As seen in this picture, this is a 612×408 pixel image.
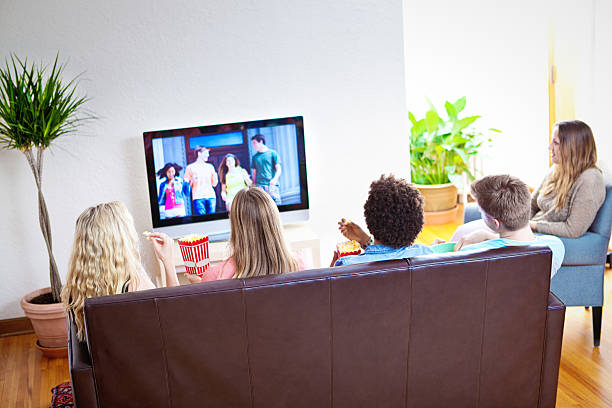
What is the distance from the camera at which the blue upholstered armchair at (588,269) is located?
3234 mm

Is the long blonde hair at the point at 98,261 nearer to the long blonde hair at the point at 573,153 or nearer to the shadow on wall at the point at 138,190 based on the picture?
the shadow on wall at the point at 138,190

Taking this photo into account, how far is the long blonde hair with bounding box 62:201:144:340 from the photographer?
230 centimetres

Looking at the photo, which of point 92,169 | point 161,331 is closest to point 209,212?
point 92,169

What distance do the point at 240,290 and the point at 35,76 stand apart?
8.57 feet

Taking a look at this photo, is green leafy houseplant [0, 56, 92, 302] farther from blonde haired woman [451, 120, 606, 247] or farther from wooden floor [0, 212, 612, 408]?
blonde haired woman [451, 120, 606, 247]

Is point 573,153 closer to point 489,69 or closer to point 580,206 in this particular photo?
point 580,206

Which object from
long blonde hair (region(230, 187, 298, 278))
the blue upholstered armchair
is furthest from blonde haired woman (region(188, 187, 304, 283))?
the blue upholstered armchair

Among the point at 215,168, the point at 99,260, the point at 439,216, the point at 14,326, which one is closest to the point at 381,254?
the point at 99,260

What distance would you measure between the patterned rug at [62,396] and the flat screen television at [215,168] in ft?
3.76

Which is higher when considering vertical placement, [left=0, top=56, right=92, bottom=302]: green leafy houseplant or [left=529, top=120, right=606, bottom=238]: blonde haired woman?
[left=0, top=56, right=92, bottom=302]: green leafy houseplant

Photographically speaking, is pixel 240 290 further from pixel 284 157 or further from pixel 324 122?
pixel 324 122

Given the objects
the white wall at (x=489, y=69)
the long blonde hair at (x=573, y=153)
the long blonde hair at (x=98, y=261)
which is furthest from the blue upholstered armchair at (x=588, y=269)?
the white wall at (x=489, y=69)

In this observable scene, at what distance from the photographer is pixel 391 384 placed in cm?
215

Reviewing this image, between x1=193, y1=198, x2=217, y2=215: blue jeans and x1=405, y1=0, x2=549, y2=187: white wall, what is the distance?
9.70 feet
